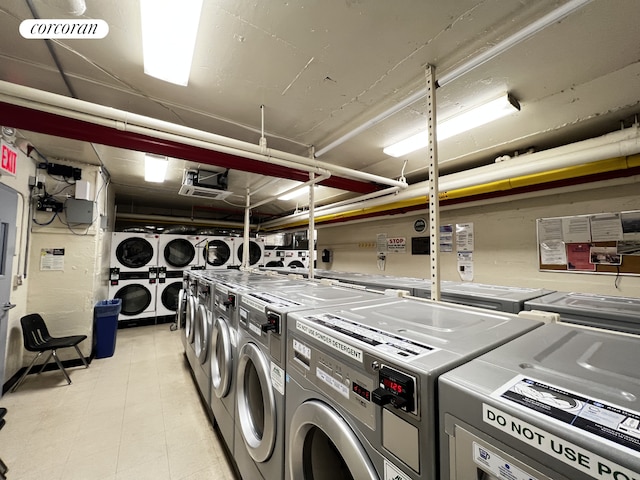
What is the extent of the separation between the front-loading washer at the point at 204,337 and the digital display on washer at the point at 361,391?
67.1 inches

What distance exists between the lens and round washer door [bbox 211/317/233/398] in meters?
1.62

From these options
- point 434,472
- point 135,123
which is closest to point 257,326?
point 434,472

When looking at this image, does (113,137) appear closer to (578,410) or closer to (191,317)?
(191,317)

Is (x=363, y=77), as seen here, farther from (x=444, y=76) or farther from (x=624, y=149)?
(x=624, y=149)

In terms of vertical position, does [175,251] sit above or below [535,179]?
below

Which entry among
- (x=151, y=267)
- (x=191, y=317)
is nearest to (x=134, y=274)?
(x=151, y=267)

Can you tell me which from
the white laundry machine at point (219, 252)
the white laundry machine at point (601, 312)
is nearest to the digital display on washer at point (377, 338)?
the white laundry machine at point (601, 312)

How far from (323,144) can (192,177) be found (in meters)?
1.76

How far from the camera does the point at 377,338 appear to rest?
2.54 feet

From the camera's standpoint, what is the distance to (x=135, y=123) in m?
1.61

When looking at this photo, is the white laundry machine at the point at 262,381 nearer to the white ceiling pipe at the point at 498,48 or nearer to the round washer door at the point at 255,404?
the round washer door at the point at 255,404

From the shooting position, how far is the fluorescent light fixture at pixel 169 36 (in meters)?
1.13

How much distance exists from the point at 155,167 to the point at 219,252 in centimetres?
260

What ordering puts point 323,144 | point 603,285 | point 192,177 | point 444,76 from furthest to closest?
point 192,177 < point 323,144 < point 603,285 < point 444,76
